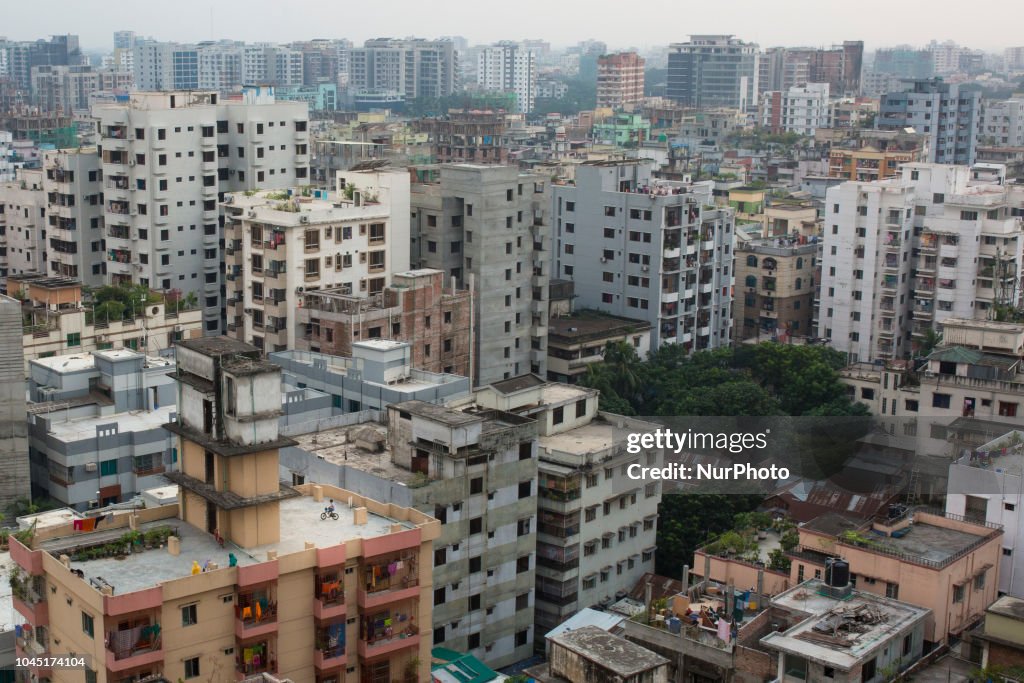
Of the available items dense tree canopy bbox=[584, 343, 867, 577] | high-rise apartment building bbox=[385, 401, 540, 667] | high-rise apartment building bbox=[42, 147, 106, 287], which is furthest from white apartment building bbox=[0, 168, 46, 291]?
high-rise apartment building bbox=[385, 401, 540, 667]

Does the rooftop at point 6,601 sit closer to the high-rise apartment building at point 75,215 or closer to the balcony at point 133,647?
the balcony at point 133,647

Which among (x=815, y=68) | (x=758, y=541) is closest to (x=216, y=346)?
(x=758, y=541)

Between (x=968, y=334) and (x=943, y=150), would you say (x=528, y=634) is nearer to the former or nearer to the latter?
(x=968, y=334)

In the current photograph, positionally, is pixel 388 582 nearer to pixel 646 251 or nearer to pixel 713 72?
pixel 646 251

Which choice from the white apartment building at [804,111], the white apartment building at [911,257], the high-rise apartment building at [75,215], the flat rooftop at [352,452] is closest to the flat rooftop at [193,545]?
the flat rooftop at [352,452]

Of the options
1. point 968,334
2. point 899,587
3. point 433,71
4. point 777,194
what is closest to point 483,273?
point 968,334

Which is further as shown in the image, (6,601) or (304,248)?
(304,248)
